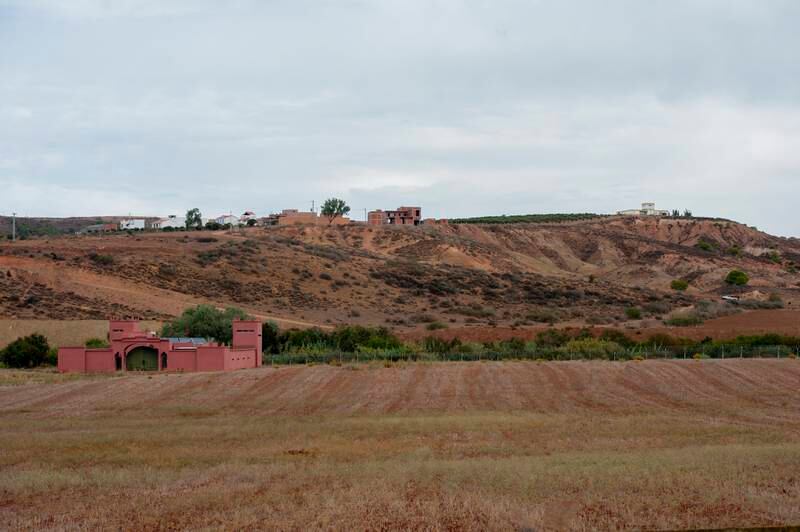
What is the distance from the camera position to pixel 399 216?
595 feet

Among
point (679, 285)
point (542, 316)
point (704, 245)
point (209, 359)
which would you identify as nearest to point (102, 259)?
point (542, 316)

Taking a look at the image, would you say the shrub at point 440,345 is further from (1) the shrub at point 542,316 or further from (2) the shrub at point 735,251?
(2) the shrub at point 735,251

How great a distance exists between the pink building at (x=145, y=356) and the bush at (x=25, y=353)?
7918mm

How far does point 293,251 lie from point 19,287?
37.5 metres

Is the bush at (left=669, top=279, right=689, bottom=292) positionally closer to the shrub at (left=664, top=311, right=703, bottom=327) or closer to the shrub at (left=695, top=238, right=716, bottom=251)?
the shrub at (left=664, top=311, right=703, bottom=327)

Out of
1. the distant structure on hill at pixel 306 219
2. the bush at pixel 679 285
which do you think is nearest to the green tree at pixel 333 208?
the distant structure on hill at pixel 306 219

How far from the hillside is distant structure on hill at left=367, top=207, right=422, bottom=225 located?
2325cm

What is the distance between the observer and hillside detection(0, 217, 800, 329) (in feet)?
282

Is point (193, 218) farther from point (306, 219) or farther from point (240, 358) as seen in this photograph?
point (240, 358)

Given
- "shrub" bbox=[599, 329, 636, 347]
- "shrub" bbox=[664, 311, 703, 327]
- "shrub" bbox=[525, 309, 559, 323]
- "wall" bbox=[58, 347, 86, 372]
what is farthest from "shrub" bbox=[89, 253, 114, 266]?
"shrub" bbox=[664, 311, 703, 327]

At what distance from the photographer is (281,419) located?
33.5 m

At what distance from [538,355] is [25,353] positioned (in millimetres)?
34738

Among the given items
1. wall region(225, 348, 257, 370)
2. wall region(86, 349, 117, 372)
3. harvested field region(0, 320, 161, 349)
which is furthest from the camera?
harvested field region(0, 320, 161, 349)

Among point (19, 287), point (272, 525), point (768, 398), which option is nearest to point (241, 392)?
point (768, 398)
